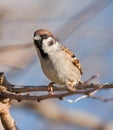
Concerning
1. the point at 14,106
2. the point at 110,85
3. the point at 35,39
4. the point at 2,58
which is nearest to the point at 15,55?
the point at 2,58

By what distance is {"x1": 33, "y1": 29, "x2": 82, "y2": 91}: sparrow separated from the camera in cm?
236

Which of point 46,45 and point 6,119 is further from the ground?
Result: point 46,45

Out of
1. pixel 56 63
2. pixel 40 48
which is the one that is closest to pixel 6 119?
pixel 40 48

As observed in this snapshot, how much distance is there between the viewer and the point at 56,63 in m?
2.47

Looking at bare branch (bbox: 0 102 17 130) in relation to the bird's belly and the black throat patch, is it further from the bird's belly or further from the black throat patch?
the bird's belly

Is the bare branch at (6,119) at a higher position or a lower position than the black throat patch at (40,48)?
lower

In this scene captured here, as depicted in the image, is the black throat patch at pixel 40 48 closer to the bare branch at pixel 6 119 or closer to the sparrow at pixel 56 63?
the sparrow at pixel 56 63

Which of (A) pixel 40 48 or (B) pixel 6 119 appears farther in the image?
(A) pixel 40 48

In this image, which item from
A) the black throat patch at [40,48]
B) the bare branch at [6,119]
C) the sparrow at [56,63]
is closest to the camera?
the bare branch at [6,119]

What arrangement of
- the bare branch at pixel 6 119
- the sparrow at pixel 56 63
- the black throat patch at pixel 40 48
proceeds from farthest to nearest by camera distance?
the sparrow at pixel 56 63 < the black throat patch at pixel 40 48 < the bare branch at pixel 6 119

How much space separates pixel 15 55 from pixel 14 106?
0.60 metres

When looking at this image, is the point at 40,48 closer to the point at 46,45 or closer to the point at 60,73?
the point at 46,45

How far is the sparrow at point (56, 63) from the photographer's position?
92.8 inches

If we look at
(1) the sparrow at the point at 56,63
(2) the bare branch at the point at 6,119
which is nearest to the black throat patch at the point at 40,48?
(1) the sparrow at the point at 56,63
